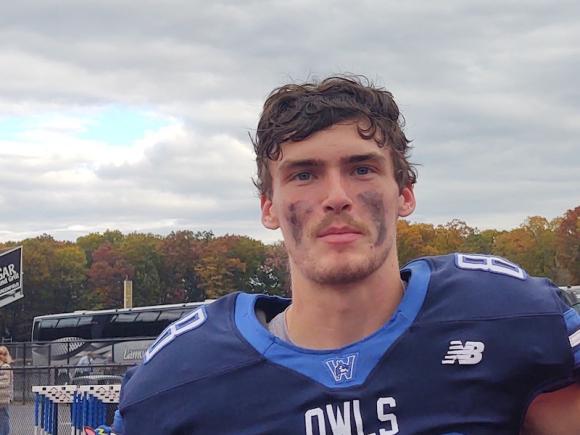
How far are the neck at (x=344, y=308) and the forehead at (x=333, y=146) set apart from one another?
1.06 ft

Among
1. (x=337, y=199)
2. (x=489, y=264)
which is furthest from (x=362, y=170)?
(x=489, y=264)

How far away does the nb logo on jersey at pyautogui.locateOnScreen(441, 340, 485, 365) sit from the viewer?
2.49m

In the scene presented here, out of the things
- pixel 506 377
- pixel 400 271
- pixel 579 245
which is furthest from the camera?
pixel 579 245

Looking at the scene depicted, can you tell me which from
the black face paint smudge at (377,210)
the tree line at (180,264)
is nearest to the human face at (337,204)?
the black face paint smudge at (377,210)

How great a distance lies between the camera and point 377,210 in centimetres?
256

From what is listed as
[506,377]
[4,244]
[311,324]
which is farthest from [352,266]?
[4,244]

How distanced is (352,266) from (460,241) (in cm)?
7323

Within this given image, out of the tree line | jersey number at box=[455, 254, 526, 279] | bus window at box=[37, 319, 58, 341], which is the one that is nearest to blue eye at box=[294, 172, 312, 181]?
jersey number at box=[455, 254, 526, 279]

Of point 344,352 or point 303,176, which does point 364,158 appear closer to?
point 303,176

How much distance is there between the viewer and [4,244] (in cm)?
8888

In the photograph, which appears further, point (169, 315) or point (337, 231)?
point (169, 315)

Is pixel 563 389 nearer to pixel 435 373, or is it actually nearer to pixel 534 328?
pixel 534 328

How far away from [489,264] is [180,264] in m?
73.4

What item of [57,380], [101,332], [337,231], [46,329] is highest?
[46,329]
